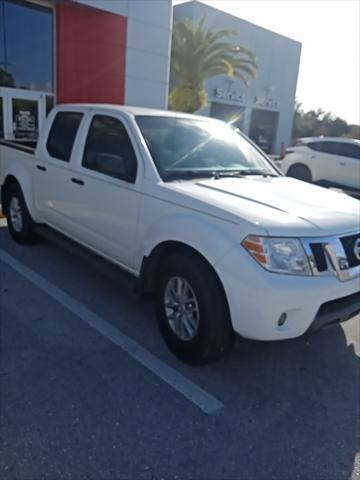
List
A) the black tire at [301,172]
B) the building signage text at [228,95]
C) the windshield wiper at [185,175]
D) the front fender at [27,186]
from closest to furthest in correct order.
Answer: the windshield wiper at [185,175] < the front fender at [27,186] < the black tire at [301,172] < the building signage text at [228,95]

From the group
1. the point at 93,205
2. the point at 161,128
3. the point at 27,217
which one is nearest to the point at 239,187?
the point at 161,128

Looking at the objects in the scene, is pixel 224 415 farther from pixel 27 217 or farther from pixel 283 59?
pixel 283 59

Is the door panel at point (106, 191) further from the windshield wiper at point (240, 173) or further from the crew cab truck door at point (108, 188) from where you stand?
the windshield wiper at point (240, 173)

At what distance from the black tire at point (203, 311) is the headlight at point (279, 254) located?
14.6 inches

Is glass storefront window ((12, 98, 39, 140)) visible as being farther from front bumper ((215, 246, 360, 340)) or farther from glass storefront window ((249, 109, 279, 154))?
glass storefront window ((249, 109, 279, 154))

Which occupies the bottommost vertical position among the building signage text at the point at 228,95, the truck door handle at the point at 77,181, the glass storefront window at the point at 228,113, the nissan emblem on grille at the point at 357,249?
the nissan emblem on grille at the point at 357,249

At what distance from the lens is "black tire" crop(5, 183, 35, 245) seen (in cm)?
541

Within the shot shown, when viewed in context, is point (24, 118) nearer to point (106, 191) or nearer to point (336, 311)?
point (106, 191)

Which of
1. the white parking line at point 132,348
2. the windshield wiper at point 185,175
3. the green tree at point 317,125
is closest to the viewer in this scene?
the white parking line at point 132,348

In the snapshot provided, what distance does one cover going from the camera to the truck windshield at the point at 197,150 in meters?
3.66

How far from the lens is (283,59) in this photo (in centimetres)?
3203

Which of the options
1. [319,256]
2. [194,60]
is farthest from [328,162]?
[319,256]

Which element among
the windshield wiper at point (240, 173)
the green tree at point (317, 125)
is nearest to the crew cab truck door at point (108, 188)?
the windshield wiper at point (240, 173)

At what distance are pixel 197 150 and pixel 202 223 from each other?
4.07ft
